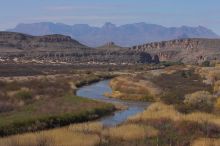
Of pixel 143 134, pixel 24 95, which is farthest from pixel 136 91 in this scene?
pixel 143 134

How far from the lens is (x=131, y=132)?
25672mm

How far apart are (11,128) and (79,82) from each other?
54.3 metres

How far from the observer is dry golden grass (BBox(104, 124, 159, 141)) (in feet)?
81.7

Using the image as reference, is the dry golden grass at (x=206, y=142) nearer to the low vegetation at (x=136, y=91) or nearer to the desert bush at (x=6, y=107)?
the desert bush at (x=6, y=107)

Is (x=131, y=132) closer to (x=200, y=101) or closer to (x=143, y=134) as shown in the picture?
(x=143, y=134)

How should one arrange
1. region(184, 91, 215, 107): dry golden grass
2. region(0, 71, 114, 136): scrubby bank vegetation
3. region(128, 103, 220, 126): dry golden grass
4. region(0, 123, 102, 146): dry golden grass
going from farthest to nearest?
region(184, 91, 215, 107): dry golden grass < region(0, 71, 114, 136): scrubby bank vegetation < region(128, 103, 220, 126): dry golden grass < region(0, 123, 102, 146): dry golden grass

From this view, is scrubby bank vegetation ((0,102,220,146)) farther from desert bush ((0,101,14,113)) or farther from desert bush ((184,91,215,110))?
desert bush ((0,101,14,113))

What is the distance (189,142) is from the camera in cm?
2316

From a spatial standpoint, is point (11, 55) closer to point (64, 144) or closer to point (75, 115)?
point (75, 115)

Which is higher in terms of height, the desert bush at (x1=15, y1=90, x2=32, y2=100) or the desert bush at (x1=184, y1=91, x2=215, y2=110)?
the desert bush at (x1=184, y1=91, x2=215, y2=110)

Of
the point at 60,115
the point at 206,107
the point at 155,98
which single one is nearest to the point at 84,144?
the point at 60,115

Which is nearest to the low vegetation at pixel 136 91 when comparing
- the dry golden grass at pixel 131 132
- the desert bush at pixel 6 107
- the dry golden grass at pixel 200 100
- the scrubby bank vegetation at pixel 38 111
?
the scrubby bank vegetation at pixel 38 111

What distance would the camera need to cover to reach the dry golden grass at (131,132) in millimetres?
24891

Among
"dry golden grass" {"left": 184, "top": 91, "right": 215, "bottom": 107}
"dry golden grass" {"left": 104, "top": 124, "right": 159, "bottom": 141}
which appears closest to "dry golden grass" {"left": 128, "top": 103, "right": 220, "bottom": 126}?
"dry golden grass" {"left": 104, "top": 124, "right": 159, "bottom": 141}
